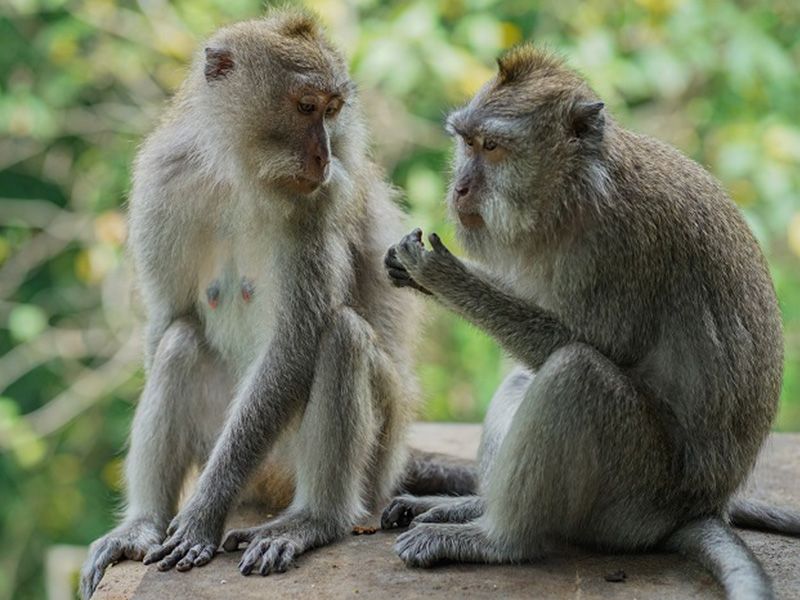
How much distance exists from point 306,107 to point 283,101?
0.11m

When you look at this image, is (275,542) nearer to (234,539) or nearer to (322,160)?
(234,539)

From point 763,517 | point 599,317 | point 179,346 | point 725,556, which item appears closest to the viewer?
point 725,556

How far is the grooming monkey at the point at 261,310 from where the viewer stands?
250 inches

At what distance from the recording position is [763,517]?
6.70 meters

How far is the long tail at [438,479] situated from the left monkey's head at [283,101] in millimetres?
1872

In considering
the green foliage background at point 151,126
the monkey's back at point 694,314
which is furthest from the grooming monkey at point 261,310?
the green foliage background at point 151,126

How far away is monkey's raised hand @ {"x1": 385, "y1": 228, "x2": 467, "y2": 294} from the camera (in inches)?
240

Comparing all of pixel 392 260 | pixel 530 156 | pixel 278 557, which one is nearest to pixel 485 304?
pixel 392 260

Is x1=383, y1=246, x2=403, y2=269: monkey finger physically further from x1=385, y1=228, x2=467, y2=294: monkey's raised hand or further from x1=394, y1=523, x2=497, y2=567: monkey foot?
x1=394, y1=523, x2=497, y2=567: monkey foot

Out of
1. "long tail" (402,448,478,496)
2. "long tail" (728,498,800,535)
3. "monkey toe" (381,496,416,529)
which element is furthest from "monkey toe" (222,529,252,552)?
"long tail" (728,498,800,535)

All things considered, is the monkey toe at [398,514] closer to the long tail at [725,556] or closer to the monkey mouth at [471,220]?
the long tail at [725,556]

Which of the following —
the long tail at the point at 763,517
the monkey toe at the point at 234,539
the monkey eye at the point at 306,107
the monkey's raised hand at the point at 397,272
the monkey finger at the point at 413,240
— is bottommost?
the monkey toe at the point at 234,539

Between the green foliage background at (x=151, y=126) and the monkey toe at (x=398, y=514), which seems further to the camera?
the green foliage background at (x=151, y=126)

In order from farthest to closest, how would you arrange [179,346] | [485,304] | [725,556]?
[179,346] < [485,304] < [725,556]
